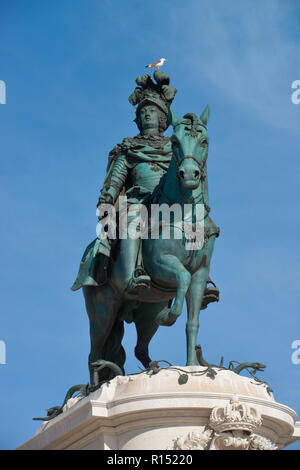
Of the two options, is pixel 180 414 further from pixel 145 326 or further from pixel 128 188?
pixel 128 188

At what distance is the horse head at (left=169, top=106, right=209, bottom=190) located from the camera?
1609 centimetres

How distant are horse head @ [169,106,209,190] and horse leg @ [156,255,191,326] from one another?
1.07 m

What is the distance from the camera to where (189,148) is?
1622cm

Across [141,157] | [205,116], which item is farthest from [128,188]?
[205,116]

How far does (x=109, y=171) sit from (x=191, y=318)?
10.1ft

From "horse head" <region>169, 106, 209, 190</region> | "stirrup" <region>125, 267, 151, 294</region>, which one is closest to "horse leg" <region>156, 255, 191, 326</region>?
"stirrup" <region>125, 267, 151, 294</region>

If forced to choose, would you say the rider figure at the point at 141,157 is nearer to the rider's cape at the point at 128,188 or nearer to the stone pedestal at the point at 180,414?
the rider's cape at the point at 128,188

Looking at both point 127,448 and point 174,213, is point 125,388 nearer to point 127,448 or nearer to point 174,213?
point 127,448

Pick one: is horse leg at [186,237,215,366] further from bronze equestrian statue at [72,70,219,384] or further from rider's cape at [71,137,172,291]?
rider's cape at [71,137,172,291]

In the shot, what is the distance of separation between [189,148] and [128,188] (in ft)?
7.57
